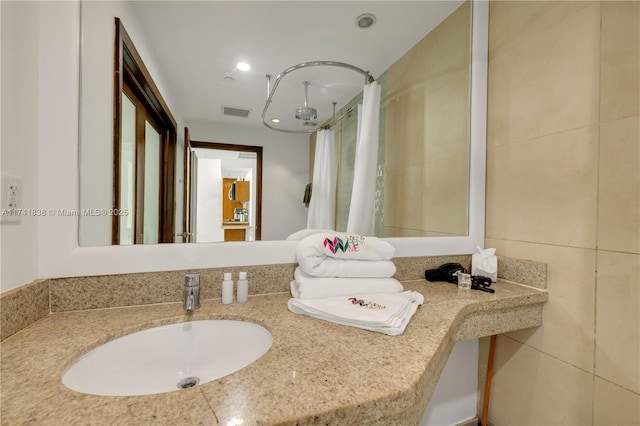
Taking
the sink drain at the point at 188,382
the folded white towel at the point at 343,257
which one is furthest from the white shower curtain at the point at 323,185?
the sink drain at the point at 188,382

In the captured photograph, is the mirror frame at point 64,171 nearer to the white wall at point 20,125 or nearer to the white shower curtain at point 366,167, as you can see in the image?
the white wall at point 20,125

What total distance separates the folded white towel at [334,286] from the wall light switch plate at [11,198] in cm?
76

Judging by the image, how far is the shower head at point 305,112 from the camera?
1.14 meters

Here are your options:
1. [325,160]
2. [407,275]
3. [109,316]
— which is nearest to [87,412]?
[109,316]

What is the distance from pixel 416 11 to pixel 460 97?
1.49ft

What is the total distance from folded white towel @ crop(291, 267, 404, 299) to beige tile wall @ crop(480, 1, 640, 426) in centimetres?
67

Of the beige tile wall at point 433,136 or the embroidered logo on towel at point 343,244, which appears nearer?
the embroidered logo on towel at point 343,244

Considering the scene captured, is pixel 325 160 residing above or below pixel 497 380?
above

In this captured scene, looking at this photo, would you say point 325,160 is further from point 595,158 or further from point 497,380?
point 497,380

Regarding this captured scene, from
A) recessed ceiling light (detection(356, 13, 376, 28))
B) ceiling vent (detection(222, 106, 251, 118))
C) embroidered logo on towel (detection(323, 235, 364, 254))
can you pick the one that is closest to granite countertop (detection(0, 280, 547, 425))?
embroidered logo on towel (detection(323, 235, 364, 254))

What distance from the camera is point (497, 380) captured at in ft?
4.32

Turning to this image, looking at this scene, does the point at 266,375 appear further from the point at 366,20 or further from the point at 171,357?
the point at 366,20

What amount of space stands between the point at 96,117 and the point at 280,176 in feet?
2.00

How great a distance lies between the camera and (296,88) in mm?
1124
